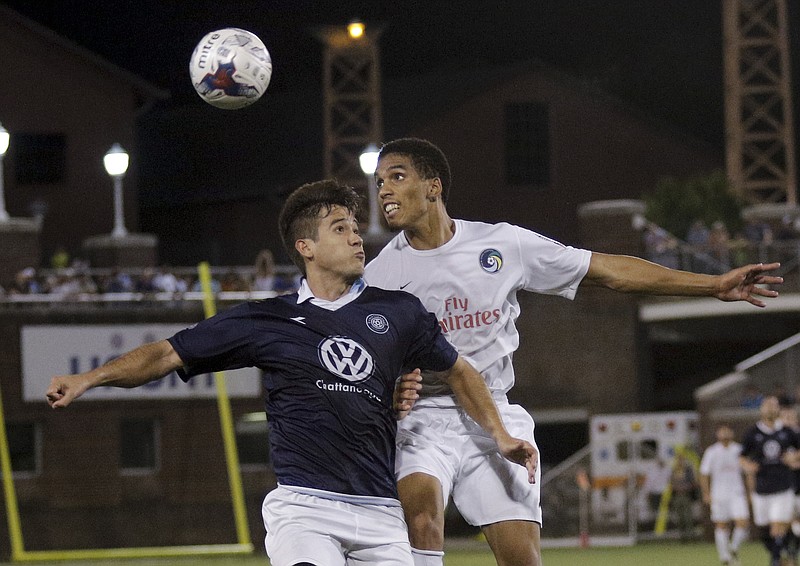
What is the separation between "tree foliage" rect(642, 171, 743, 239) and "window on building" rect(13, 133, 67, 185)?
1512 centimetres

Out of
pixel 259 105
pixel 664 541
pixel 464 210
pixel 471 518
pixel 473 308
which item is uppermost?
pixel 259 105

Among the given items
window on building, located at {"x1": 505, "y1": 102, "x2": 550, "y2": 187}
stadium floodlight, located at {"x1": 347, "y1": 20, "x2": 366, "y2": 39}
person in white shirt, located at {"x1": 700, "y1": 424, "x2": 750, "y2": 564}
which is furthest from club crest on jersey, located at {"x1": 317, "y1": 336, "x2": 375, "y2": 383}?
window on building, located at {"x1": 505, "y1": 102, "x2": 550, "y2": 187}

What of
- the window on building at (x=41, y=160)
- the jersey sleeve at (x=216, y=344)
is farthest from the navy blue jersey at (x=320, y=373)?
the window on building at (x=41, y=160)

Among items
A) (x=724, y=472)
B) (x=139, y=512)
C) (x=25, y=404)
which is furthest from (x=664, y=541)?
(x=25, y=404)

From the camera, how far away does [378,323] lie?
20.7ft

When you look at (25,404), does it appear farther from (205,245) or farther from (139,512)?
(205,245)

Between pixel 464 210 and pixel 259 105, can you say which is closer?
pixel 464 210

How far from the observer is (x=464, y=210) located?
41094 millimetres

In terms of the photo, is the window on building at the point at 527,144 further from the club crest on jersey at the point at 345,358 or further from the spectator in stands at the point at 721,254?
the club crest on jersey at the point at 345,358

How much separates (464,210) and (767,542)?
25266mm

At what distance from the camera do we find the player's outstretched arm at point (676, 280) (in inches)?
271

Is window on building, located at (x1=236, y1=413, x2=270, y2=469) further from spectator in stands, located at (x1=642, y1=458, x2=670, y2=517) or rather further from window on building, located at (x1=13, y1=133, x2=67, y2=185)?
window on building, located at (x1=13, y1=133, x2=67, y2=185)

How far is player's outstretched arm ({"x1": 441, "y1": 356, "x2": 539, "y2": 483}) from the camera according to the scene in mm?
6711

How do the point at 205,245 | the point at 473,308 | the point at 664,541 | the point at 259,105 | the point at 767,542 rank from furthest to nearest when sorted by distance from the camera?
the point at 259,105 < the point at 205,245 < the point at 664,541 < the point at 767,542 < the point at 473,308
